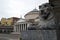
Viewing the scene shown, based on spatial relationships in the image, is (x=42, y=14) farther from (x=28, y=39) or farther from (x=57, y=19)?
(x=57, y=19)

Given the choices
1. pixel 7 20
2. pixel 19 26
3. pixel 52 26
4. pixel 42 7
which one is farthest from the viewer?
pixel 7 20

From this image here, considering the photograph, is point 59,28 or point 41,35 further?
point 41,35

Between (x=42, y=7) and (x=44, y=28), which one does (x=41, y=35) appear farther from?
(x=42, y=7)

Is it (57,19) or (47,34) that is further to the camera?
(47,34)

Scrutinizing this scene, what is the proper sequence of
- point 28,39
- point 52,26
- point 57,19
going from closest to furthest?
1. point 57,19
2. point 52,26
3. point 28,39

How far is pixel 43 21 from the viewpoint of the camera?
523 centimetres

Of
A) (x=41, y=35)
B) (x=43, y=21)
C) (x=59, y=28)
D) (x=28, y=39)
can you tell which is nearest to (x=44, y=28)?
(x=41, y=35)

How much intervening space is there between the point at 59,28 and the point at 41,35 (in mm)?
1971

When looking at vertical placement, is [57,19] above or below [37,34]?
above

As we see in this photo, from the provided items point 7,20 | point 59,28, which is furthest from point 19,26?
point 59,28

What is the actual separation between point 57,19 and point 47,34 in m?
A: 1.82

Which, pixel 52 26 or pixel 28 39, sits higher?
pixel 52 26

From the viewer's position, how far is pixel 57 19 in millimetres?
2652

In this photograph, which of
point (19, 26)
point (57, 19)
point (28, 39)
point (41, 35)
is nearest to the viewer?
point (57, 19)
